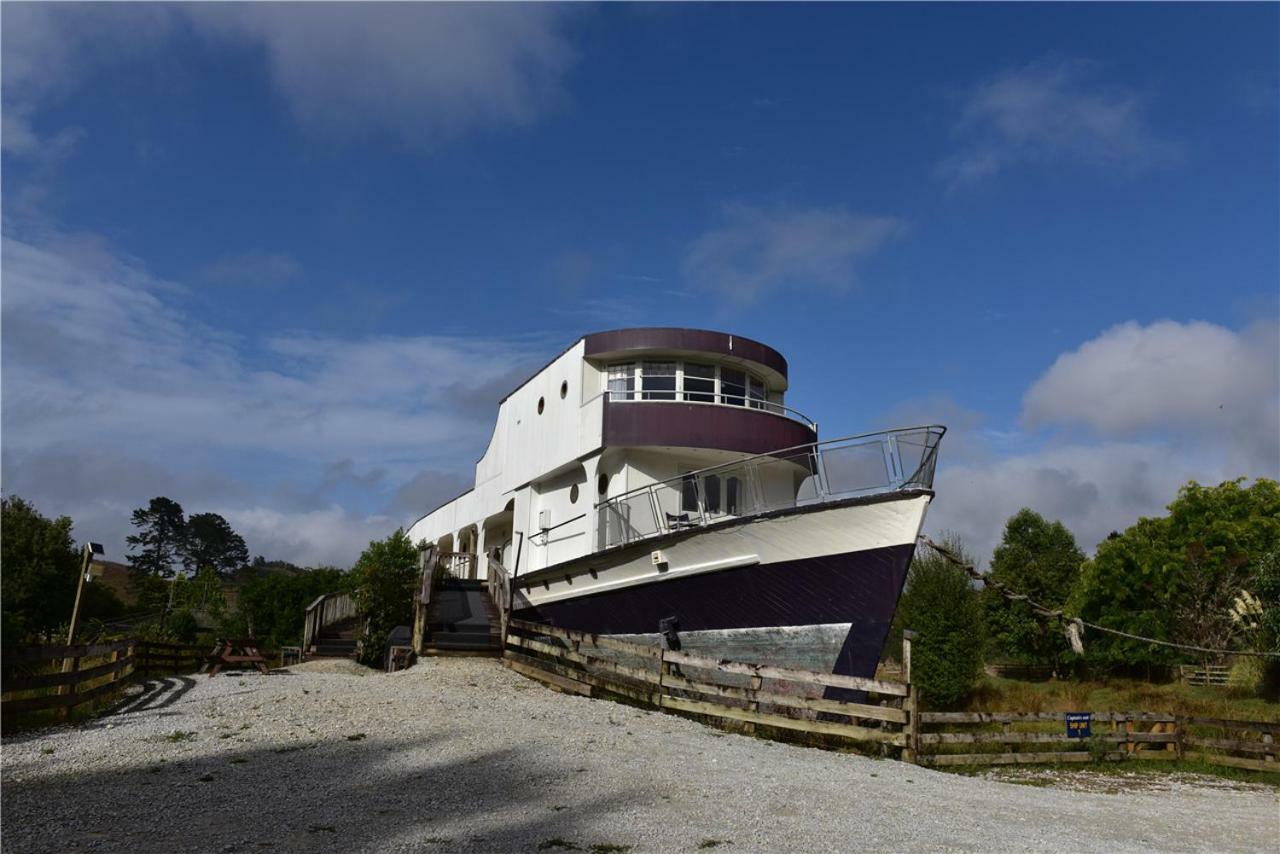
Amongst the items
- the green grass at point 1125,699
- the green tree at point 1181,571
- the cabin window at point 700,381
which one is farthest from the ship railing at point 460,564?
the green tree at point 1181,571

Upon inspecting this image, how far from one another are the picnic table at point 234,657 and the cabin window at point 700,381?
31.4 ft

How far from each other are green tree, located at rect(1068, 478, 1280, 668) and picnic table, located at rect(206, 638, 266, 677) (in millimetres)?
26958

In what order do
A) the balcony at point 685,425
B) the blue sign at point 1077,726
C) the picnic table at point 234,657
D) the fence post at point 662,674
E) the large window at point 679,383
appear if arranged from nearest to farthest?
1. the blue sign at point 1077,726
2. the fence post at point 662,674
3. the balcony at point 685,425
4. the large window at point 679,383
5. the picnic table at point 234,657

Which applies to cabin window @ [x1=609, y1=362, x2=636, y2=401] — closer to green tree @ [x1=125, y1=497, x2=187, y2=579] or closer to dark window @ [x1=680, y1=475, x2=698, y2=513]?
dark window @ [x1=680, y1=475, x2=698, y2=513]

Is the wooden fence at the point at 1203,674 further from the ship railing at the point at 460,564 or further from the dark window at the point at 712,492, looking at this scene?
the ship railing at the point at 460,564

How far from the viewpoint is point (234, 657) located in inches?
685

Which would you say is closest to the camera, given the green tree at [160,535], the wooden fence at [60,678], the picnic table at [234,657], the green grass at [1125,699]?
the wooden fence at [60,678]

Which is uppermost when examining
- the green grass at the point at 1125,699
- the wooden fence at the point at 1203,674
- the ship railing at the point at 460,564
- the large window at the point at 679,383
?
the large window at the point at 679,383

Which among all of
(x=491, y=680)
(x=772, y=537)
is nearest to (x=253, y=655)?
(x=491, y=680)

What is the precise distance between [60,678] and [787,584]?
8955mm

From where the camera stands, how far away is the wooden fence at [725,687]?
1080cm

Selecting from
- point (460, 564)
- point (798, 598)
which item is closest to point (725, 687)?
point (798, 598)

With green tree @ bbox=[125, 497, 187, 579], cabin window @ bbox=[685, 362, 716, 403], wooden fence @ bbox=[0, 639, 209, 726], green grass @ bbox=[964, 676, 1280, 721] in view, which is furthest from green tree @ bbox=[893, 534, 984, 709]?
green tree @ bbox=[125, 497, 187, 579]

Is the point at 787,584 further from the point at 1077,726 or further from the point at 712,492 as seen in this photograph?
the point at 1077,726
